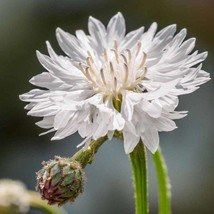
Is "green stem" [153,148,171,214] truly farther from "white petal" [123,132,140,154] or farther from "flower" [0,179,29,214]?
"flower" [0,179,29,214]

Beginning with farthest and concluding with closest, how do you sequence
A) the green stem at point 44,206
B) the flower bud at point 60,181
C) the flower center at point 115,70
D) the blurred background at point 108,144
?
1. the blurred background at point 108,144
2. the green stem at point 44,206
3. the flower center at point 115,70
4. the flower bud at point 60,181

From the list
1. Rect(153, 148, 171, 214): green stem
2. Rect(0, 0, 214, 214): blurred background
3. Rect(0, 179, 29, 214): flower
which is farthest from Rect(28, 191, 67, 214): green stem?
Rect(0, 0, 214, 214): blurred background

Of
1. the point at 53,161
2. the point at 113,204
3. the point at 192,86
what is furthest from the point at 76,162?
the point at 113,204

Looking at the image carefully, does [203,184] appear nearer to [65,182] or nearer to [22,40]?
[22,40]

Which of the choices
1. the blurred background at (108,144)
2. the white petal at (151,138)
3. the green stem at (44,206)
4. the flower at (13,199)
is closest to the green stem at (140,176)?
the white petal at (151,138)

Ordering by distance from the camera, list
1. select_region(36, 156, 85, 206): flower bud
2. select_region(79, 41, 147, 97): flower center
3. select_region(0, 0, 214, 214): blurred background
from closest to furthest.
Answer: select_region(36, 156, 85, 206): flower bud → select_region(79, 41, 147, 97): flower center → select_region(0, 0, 214, 214): blurred background

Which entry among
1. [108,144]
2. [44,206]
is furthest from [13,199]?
[108,144]

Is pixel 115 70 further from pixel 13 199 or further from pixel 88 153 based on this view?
pixel 13 199

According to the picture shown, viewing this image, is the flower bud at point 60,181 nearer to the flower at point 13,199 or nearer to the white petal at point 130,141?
the white petal at point 130,141
